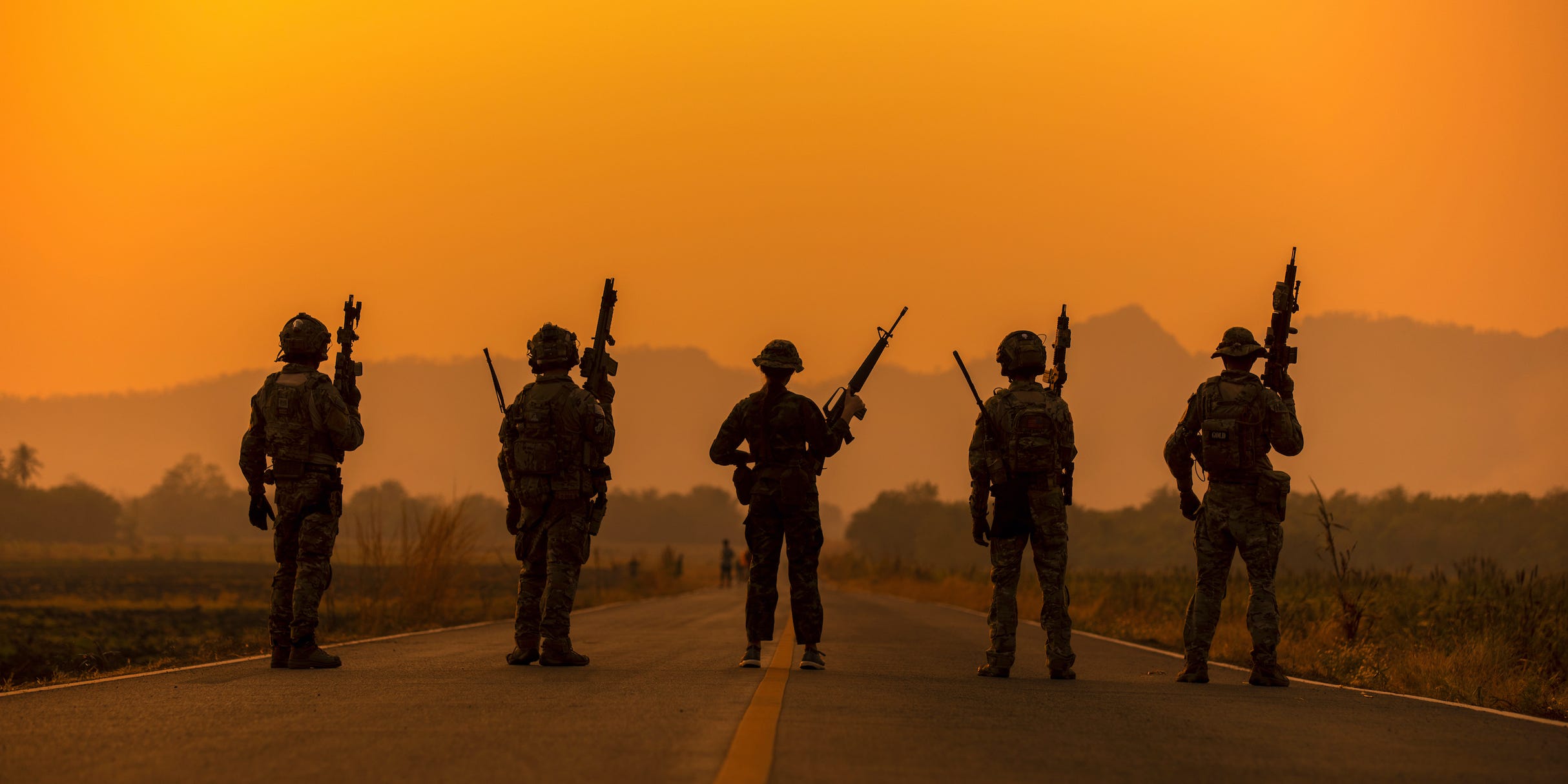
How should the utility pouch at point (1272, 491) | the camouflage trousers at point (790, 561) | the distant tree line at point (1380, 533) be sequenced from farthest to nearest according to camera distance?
1. the distant tree line at point (1380, 533)
2. the camouflage trousers at point (790, 561)
3. the utility pouch at point (1272, 491)

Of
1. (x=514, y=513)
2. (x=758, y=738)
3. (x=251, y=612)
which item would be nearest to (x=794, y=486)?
(x=514, y=513)

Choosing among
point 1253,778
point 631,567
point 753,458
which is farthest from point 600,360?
point 631,567

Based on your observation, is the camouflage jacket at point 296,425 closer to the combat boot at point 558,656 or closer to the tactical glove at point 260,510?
the tactical glove at point 260,510

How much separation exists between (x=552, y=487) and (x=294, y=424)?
1.96 metres

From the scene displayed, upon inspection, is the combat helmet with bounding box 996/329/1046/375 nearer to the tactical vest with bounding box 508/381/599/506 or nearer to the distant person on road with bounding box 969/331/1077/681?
the distant person on road with bounding box 969/331/1077/681

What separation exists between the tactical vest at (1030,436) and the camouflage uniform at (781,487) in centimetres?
126

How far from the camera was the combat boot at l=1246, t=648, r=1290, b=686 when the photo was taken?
10.3 meters

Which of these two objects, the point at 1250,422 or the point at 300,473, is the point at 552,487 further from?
the point at 1250,422

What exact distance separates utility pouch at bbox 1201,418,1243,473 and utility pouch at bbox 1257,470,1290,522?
0.21 metres

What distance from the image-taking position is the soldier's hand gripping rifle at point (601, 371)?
37.3 feet

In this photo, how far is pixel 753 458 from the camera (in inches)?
437

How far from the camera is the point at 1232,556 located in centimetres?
1062

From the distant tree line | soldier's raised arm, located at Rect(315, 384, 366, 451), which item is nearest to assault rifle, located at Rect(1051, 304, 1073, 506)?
soldier's raised arm, located at Rect(315, 384, 366, 451)

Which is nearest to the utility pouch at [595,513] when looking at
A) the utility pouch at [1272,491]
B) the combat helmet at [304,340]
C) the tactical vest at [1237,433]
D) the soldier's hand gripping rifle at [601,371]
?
the soldier's hand gripping rifle at [601,371]
